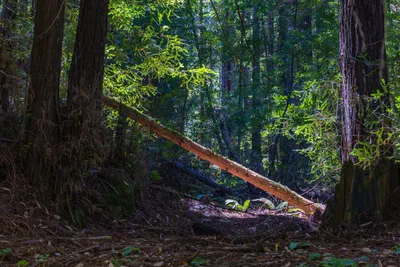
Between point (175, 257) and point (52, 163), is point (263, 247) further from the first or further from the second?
point (52, 163)

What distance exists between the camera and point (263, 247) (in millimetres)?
4379

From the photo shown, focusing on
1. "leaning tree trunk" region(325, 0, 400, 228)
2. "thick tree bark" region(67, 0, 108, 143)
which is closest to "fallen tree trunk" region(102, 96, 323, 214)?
"thick tree bark" region(67, 0, 108, 143)

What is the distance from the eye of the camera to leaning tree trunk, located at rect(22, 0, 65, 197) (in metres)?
6.08

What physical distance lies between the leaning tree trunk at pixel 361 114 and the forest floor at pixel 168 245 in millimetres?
328

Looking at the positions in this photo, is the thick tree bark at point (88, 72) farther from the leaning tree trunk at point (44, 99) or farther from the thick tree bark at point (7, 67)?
the thick tree bark at point (7, 67)

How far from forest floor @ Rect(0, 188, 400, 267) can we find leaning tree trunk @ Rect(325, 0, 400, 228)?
0.33m

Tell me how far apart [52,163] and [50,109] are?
2.51 ft

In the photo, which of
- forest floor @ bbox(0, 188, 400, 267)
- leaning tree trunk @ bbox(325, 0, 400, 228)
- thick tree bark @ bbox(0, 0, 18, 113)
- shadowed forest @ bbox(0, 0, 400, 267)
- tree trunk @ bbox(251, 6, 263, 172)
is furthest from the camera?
tree trunk @ bbox(251, 6, 263, 172)

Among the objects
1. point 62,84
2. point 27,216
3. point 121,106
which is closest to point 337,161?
→ point 121,106

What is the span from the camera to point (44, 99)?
6.19 metres

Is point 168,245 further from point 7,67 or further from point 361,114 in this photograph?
point 7,67

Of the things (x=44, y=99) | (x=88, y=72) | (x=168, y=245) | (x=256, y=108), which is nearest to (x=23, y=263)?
(x=168, y=245)

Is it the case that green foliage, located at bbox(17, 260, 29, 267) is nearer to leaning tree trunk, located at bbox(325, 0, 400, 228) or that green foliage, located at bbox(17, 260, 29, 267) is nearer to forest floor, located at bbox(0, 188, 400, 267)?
forest floor, located at bbox(0, 188, 400, 267)

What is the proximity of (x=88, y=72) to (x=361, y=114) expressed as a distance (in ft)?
12.9
